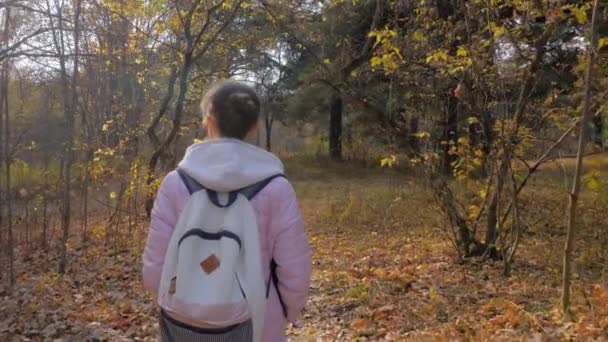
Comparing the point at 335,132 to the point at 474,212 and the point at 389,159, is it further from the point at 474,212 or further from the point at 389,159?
the point at 389,159

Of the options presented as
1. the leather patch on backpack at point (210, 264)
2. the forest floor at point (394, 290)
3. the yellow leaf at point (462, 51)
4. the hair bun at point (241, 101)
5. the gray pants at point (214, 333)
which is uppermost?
the yellow leaf at point (462, 51)

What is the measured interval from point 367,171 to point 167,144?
602 inches

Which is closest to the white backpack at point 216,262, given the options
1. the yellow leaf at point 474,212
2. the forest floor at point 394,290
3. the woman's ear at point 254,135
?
the woman's ear at point 254,135

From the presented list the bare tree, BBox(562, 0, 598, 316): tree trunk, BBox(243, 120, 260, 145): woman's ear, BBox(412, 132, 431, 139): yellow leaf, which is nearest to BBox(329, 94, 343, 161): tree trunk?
the bare tree

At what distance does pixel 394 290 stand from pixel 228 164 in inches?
190

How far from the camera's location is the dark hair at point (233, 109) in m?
2.60

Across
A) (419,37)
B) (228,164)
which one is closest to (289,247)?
(228,164)

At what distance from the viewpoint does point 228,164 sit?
8.18 feet

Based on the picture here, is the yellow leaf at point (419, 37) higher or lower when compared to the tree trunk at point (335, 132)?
higher

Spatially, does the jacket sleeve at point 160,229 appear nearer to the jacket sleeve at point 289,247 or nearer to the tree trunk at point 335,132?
the jacket sleeve at point 289,247

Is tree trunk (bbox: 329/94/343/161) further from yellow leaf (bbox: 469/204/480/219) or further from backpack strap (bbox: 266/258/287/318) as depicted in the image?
backpack strap (bbox: 266/258/287/318)

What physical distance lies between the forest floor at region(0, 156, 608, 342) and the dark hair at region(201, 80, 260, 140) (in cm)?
293

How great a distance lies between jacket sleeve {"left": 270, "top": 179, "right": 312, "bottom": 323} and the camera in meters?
2.51

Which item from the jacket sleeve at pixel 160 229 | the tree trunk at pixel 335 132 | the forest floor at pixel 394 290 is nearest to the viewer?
the jacket sleeve at pixel 160 229
